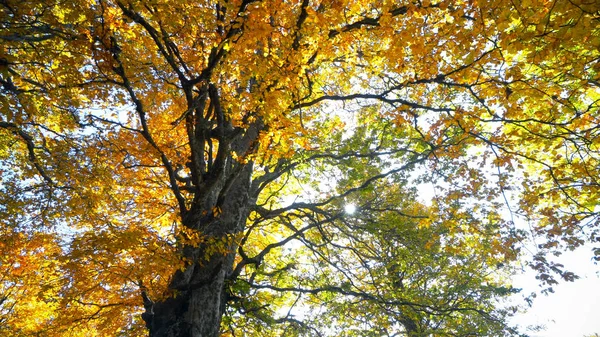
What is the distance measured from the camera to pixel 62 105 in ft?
22.0

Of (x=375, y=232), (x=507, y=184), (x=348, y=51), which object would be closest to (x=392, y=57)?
(x=348, y=51)

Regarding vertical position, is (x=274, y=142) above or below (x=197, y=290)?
above

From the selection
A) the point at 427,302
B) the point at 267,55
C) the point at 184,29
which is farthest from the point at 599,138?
the point at 184,29

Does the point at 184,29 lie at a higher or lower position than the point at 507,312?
higher

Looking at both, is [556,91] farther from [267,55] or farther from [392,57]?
[267,55]

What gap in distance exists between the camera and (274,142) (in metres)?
6.24

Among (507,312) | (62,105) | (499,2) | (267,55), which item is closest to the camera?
(499,2)

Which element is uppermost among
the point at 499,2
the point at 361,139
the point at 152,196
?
the point at 361,139

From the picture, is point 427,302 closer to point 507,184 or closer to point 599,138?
point 507,184

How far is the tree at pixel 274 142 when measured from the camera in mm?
5129

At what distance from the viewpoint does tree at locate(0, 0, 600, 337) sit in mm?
5129

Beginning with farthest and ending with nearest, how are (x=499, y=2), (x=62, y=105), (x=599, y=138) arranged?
(x=62, y=105) → (x=599, y=138) → (x=499, y=2)

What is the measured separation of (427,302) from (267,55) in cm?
738

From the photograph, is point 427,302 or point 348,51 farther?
point 427,302
